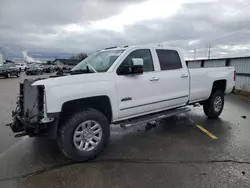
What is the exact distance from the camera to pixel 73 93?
350 cm

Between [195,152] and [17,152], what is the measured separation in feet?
11.7

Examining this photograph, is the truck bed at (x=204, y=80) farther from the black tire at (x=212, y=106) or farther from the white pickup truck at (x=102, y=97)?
the black tire at (x=212, y=106)

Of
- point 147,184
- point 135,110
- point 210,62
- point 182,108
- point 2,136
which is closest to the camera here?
point 147,184

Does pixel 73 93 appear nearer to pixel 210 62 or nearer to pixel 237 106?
pixel 237 106

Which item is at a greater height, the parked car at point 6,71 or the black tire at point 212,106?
the parked car at point 6,71

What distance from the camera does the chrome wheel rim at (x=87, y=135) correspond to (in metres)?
3.74

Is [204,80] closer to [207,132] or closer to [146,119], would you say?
[207,132]

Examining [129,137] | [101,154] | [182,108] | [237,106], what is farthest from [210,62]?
[101,154]

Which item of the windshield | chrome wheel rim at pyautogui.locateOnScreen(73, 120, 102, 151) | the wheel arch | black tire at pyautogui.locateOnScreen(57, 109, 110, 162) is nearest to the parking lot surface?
black tire at pyautogui.locateOnScreen(57, 109, 110, 162)

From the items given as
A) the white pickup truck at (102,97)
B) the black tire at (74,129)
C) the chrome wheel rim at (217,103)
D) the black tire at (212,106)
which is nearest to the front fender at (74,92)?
the white pickup truck at (102,97)

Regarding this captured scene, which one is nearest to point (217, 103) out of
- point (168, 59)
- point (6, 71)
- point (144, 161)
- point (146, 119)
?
point (168, 59)

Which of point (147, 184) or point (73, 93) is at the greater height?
point (73, 93)

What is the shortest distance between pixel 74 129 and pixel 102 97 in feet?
2.50

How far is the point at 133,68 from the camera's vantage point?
164 inches
